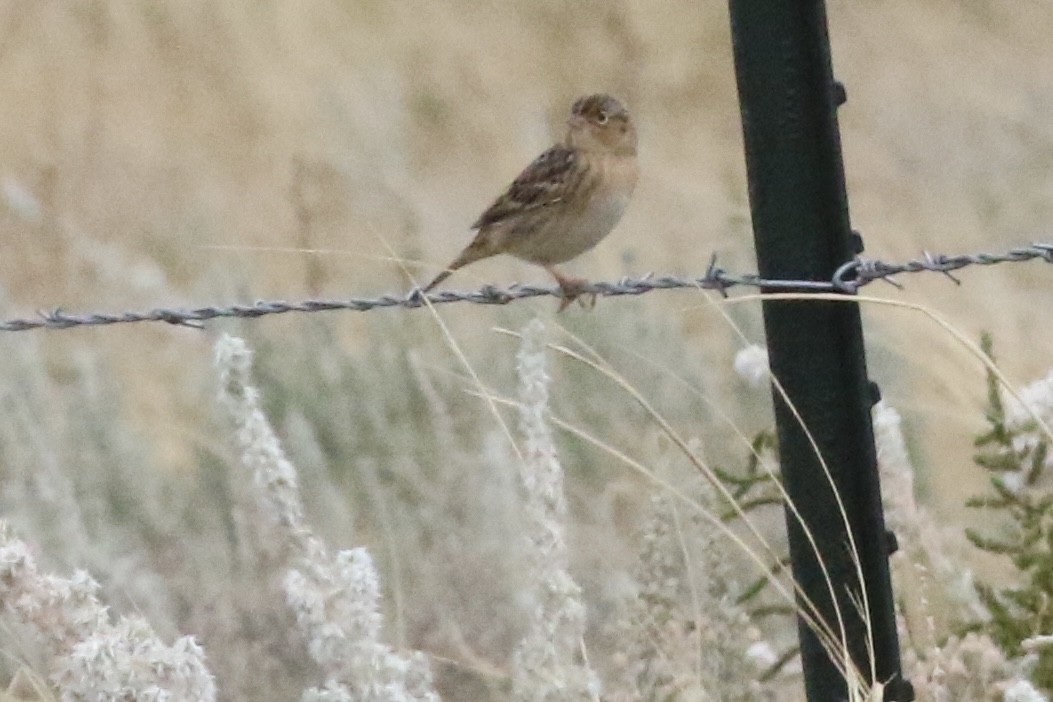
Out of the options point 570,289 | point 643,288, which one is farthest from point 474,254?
point 643,288

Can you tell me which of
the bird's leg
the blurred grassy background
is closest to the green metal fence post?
the bird's leg

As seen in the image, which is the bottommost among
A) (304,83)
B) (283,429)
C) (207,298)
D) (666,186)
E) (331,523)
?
(331,523)

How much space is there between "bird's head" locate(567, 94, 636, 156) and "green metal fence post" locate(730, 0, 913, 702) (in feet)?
3.85

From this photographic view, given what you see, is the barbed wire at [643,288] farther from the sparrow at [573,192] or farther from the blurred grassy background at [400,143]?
the blurred grassy background at [400,143]

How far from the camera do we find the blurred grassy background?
475cm

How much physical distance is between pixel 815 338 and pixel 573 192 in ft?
3.82

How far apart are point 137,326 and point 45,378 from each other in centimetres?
54

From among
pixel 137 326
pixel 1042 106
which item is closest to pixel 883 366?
pixel 1042 106

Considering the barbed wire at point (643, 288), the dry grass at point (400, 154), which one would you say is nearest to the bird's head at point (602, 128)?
the barbed wire at point (643, 288)

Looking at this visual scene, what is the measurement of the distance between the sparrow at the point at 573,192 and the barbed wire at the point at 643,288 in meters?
0.79

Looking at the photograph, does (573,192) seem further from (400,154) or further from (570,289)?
(400,154)

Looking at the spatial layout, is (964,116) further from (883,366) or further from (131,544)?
(131,544)

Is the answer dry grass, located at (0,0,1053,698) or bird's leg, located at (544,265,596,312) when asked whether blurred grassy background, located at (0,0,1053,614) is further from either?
bird's leg, located at (544,265,596,312)

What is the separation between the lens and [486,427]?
163 inches
